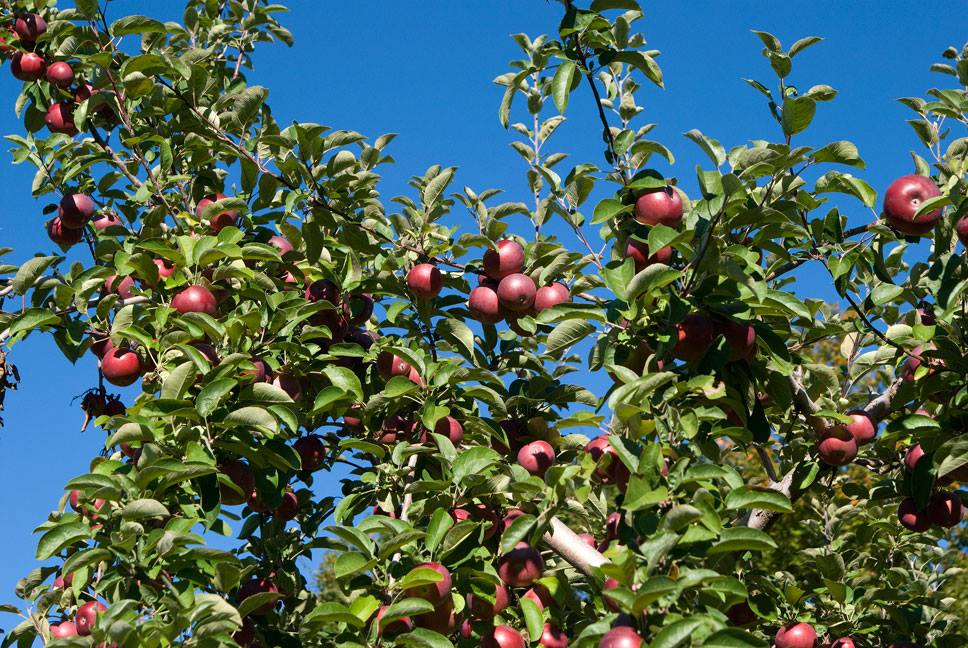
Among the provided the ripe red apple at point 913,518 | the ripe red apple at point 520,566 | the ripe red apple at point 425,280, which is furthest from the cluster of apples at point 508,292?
the ripe red apple at point 913,518

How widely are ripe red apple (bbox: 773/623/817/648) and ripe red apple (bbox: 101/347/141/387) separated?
2444mm

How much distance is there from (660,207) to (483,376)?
790 millimetres

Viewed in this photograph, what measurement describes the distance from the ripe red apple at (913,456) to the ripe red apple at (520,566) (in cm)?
131

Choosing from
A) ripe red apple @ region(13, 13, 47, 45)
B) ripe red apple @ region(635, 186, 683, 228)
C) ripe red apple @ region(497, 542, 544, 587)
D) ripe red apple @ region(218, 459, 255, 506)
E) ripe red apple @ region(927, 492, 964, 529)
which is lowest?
ripe red apple @ region(927, 492, 964, 529)

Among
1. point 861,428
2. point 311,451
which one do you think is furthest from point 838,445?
point 311,451

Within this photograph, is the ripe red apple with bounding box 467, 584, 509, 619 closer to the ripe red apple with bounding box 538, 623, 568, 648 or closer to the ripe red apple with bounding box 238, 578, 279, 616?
the ripe red apple with bounding box 538, 623, 568, 648

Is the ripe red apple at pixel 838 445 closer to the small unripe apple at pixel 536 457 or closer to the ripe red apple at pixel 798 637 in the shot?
the ripe red apple at pixel 798 637

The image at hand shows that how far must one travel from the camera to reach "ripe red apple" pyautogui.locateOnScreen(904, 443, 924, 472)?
3.27 m

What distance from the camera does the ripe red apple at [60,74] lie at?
3947 millimetres

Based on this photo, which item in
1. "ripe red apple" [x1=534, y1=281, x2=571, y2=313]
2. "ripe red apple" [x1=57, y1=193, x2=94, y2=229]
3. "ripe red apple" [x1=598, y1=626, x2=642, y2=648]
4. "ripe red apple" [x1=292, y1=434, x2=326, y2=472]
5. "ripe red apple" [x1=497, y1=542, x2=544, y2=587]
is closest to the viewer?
"ripe red apple" [x1=598, y1=626, x2=642, y2=648]

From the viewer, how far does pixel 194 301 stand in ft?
10.7

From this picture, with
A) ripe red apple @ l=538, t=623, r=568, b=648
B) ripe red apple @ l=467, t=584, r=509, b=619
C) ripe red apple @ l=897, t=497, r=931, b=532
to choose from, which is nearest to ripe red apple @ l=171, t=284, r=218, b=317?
ripe red apple @ l=467, t=584, r=509, b=619

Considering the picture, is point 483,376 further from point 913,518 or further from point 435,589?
point 913,518

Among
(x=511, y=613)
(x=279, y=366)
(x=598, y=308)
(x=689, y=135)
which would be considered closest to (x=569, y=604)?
(x=511, y=613)
